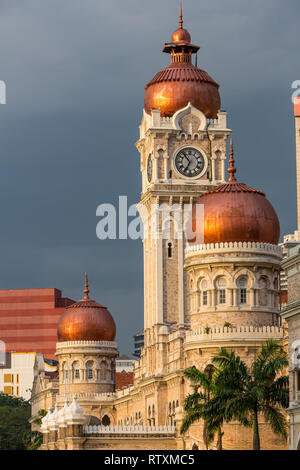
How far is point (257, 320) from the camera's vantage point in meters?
80.8

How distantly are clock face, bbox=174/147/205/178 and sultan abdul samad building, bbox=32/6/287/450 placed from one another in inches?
3.1

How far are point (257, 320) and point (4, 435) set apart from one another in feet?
230

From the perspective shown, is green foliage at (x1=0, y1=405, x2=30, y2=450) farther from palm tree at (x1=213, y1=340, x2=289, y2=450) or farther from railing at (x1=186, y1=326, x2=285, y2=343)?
palm tree at (x1=213, y1=340, x2=289, y2=450)

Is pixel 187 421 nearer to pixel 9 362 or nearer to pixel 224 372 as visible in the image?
pixel 224 372

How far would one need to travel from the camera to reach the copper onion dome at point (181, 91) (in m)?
103

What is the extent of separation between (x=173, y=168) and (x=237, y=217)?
2180cm

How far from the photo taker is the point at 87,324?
121m

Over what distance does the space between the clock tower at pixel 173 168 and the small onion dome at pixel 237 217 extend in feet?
58.7

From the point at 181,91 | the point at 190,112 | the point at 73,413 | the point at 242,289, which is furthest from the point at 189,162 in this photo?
the point at 73,413

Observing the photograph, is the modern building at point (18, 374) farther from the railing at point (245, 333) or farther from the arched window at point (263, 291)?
the railing at point (245, 333)

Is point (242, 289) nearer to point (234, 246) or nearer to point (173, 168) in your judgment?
point (234, 246)

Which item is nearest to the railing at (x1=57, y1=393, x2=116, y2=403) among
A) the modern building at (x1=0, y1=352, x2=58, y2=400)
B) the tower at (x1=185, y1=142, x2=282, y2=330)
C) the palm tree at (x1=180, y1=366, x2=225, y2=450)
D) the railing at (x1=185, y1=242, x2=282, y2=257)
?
the tower at (x1=185, y1=142, x2=282, y2=330)

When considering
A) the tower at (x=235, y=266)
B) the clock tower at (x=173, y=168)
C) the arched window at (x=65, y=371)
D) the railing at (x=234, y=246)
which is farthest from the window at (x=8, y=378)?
the railing at (x=234, y=246)
